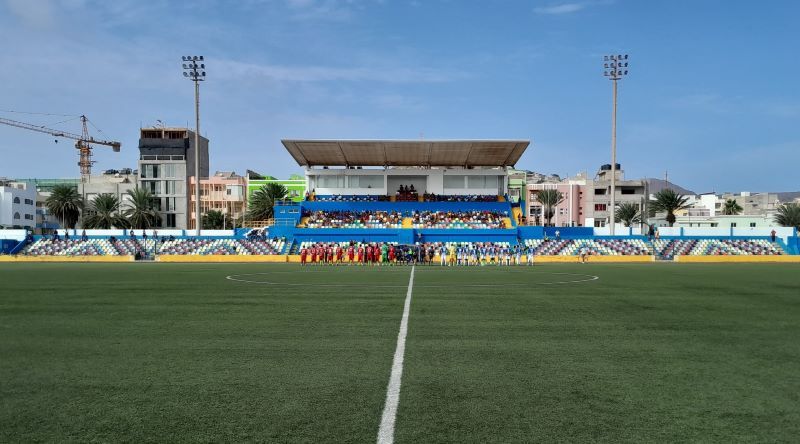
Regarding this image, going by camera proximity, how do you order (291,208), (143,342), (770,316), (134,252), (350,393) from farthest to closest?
(291,208) → (134,252) → (770,316) → (143,342) → (350,393)

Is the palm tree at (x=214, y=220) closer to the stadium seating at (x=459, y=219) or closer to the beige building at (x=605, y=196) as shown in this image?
the stadium seating at (x=459, y=219)

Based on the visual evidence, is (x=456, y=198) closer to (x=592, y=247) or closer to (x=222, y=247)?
(x=592, y=247)

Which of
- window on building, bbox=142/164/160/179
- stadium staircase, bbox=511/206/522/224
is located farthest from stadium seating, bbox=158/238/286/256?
window on building, bbox=142/164/160/179

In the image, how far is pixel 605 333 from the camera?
1016cm

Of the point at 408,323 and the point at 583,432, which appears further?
the point at 408,323

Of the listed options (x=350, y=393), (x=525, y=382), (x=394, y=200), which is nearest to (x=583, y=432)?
(x=525, y=382)

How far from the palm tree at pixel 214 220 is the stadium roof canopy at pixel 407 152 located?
135 ft

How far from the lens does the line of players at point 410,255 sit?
41.2 meters

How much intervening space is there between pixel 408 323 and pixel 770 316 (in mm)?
7962

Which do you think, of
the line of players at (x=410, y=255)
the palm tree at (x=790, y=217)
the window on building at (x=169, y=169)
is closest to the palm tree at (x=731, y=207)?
the palm tree at (x=790, y=217)

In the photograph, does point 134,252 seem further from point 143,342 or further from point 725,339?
point 725,339

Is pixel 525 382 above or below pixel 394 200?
below

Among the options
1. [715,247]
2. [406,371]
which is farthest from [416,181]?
[406,371]

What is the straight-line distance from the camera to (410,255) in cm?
4138
